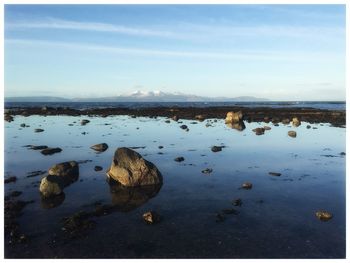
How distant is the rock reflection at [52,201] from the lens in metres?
16.6

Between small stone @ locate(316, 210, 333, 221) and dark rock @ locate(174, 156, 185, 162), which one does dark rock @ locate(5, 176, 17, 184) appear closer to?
dark rock @ locate(174, 156, 185, 162)

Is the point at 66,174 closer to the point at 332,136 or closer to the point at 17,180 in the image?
the point at 17,180

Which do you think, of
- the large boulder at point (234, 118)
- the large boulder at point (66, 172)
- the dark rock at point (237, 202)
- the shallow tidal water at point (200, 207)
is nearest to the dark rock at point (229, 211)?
the shallow tidal water at point (200, 207)

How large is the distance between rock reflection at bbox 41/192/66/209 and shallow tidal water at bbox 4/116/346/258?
0.14 metres

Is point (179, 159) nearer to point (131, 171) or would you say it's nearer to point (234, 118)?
point (131, 171)

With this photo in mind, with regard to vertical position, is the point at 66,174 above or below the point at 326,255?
above

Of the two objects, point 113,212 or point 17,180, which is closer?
point 113,212

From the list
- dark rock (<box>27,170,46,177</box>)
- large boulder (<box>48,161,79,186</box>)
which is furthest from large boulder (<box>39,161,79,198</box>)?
dark rock (<box>27,170,46,177</box>)

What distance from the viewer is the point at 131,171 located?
19.9 metres

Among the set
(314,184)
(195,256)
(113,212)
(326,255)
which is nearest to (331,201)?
(314,184)

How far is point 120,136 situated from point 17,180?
20277mm

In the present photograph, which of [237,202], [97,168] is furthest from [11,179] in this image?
[237,202]

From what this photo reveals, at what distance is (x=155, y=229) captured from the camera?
14.2 m

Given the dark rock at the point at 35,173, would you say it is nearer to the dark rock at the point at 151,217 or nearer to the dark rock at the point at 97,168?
the dark rock at the point at 97,168
